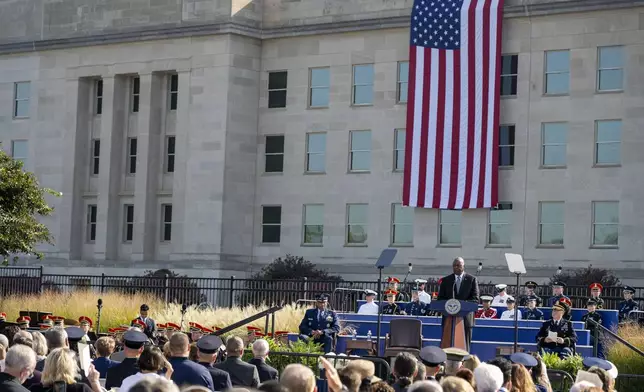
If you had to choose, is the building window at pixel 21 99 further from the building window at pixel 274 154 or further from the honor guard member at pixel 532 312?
the honor guard member at pixel 532 312

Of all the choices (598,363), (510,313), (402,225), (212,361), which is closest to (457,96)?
(402,225)

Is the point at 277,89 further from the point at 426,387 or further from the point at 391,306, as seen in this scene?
the point at 426,387

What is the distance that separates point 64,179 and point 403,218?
16438 millimetres

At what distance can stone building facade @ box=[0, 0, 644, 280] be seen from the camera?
51.7 m

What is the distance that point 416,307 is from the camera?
34438 mm

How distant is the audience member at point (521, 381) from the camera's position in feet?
43.5

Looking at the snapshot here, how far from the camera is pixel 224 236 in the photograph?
57812mm

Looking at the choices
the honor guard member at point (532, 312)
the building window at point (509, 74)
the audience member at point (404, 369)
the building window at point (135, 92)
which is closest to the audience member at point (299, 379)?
the audience member at point (404, 369)

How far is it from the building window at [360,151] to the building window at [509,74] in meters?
6.05

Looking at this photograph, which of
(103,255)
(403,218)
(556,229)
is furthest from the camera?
(103,255)

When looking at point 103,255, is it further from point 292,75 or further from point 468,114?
point 468,114

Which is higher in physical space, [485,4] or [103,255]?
[485,4]

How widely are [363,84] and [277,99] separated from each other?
4252mm

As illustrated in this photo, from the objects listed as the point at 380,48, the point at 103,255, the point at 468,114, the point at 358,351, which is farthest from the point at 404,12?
the point at 358,351
